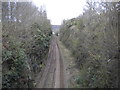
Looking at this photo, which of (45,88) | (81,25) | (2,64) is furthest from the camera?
(81,25)

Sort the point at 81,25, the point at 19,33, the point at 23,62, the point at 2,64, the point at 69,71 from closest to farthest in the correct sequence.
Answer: the point at 2,64
the point at 23,62
the point at 19,33
the point at 69,71
the point at 81,25

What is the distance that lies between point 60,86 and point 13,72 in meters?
4.29

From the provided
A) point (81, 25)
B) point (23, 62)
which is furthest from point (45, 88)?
point (81, 25)

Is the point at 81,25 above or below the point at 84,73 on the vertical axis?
above

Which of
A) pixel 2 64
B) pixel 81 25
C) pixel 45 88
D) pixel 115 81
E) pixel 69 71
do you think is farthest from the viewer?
pixel 81 25

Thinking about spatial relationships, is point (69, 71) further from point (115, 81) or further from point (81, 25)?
point (115, 81)

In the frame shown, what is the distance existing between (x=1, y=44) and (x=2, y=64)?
149 cm

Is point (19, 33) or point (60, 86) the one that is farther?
point (19, 33)

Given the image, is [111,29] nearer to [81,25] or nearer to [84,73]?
[84,73]

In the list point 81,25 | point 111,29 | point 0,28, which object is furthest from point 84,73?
point 81,25

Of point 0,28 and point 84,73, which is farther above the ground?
point 0,28

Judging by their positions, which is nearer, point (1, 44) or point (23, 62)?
point (1, 44)

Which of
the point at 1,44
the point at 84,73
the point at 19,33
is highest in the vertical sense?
the point at 19,33

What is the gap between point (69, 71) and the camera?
60.3 ft
